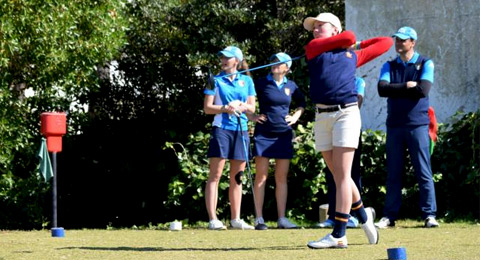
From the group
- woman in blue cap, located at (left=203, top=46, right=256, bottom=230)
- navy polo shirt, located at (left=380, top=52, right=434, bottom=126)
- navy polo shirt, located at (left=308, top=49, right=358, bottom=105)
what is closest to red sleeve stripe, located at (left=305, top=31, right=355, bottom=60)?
A: navy polo shirt, located at (left=308, top=49, right=358, bottom=105)

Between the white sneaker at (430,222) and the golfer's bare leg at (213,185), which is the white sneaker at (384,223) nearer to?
the white sneaker at (430,222)

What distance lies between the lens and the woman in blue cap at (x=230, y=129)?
1157 cm

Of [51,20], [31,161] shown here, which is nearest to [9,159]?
[31,161]

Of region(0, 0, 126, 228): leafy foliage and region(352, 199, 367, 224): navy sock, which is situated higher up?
region(0, 0, 126, 228): leafy foliage

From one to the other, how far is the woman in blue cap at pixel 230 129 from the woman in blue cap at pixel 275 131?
0.54 ft

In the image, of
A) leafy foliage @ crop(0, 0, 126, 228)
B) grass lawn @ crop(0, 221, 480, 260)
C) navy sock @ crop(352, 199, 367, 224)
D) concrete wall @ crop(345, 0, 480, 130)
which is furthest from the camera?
concrete wall @ crop(345, 0, 480, 130)

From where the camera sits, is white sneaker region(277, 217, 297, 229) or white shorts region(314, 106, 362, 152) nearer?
white shorts region(314, 106, 362, 152)

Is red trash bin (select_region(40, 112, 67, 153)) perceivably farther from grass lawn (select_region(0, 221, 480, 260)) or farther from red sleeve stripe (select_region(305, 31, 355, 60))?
red sleeve stripe (select_region(305, 31, 355, 60))

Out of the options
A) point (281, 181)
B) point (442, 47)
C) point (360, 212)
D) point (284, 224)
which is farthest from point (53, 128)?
point (442, 47)

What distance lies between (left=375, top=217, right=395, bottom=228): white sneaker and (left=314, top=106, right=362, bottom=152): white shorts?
8.26 feet

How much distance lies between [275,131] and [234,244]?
2.63 metres

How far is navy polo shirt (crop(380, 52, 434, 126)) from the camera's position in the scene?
1110 centimetres

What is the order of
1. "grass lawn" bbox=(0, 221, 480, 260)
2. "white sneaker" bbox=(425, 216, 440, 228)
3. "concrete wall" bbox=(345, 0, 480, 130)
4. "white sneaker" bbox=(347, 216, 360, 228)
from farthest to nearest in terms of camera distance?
"concrete wall" bbox=(345, 0, 480, 130) < "white sneaker" bbox=(347, 216, 360, 228) < "white sneaker" bbox=(425, 216, 440, 228) < "grass lawn" bbox=(0, 221, 480, 260)

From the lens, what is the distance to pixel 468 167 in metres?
12.5
